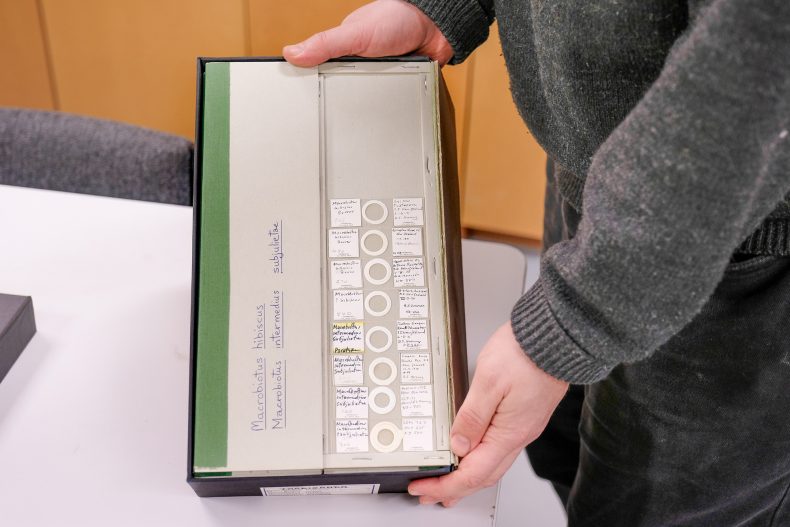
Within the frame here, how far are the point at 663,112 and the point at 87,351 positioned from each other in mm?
582

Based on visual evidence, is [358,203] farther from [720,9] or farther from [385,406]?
[720,9]

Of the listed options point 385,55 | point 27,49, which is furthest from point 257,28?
point 385,55

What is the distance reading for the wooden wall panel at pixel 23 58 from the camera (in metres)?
1.88

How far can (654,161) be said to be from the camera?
1.52 ft

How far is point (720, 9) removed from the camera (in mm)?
422

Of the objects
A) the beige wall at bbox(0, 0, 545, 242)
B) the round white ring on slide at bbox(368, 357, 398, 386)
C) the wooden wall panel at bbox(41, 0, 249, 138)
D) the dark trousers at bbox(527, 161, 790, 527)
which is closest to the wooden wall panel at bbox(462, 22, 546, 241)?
the beige wall at bbox(0, 0, 545, 242)

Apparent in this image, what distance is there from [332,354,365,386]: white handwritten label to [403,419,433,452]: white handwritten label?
0.05 metres

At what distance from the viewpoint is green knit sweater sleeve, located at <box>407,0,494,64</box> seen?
0.78m

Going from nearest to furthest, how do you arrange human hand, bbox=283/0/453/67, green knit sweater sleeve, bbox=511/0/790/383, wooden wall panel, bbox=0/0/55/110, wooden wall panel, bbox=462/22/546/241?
1. green knit sweater sleeve, bbox=511/0/790/383
2. human hand, bbox=283/0/453/67
3. wooden wall panel, bbox=462/22/546/241
4. wooden wall panel, bbox=0/0/55/110

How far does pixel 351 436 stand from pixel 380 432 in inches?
0.9

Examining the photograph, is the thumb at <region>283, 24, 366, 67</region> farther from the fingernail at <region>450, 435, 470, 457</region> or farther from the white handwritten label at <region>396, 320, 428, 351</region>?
the fingernail at <region>450, 435, 470, 457</region>

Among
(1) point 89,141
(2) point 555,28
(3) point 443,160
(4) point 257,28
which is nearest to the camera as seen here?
(2) point 555,28

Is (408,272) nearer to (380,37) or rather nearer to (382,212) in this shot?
(382,212)

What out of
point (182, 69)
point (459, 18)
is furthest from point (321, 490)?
point (182, 69)
